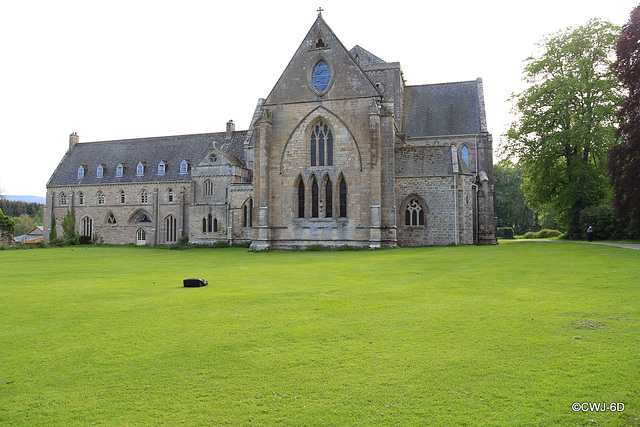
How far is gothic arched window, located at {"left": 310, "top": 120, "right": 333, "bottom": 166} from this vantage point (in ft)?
115

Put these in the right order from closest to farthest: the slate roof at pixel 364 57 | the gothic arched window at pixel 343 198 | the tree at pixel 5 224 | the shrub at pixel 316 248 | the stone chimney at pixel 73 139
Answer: the shrub at pixel 316 248
the gothic arched window at pixel 343 198
the slate roof at pixel 364 57
the tree at pixel 5 224
the stone chimney at pixel 73 139

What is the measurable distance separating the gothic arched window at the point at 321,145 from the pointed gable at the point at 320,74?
2.26 meters

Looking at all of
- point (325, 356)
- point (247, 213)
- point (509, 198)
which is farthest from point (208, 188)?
point (509, 198)

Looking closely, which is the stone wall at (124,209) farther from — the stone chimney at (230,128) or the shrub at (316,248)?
the shrub at (316,248)

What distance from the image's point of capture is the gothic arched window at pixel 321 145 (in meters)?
35.0

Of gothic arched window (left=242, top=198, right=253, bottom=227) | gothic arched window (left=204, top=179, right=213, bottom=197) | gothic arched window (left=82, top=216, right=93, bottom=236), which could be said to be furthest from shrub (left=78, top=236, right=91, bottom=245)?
gothic arched window (left=242, top=198, right=253, bottom=227)

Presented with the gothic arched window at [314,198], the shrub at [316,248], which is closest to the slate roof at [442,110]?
the gothic arched window at [314,198]

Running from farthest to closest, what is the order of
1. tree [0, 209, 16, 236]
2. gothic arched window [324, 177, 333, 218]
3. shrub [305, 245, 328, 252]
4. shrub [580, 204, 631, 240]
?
tree [0, 209, 16, 236] < shrub [580, 204, 631, 240] < gothic arched window [324, 177, 333, 218] < shrub [305, 245, 328, 252]

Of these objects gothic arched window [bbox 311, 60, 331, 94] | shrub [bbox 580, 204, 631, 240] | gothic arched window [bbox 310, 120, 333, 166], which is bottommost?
shrub [bbox 580, 204, 631, 240]

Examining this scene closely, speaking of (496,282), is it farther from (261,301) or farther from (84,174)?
(84,174)

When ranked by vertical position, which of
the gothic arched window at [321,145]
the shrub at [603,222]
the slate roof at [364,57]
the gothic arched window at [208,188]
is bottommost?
the shrub at [603,222]

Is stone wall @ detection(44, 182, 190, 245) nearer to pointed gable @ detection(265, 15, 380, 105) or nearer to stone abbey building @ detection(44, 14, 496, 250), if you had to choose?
stone abbey building @ detection(44, 14, 496, 250)

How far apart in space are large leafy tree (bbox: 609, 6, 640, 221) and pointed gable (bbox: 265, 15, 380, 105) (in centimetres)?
1585

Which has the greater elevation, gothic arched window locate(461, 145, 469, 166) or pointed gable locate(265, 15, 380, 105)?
pointed gable locate(265, 15, 380, 105)
